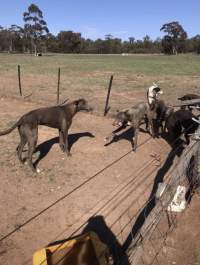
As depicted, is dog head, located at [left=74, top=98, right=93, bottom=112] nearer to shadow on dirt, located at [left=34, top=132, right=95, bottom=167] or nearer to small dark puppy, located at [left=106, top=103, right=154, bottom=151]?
small dark puppy, located at [left=106, top=103, right=154, bottom=151]

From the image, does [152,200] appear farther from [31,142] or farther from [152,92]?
[152,92]

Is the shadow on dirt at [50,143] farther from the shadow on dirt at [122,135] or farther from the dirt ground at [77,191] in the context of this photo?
the shadow on dirt at [122,135]

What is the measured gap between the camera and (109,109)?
565 inches

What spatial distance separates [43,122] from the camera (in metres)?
8.67

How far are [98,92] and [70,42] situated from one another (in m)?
88.9

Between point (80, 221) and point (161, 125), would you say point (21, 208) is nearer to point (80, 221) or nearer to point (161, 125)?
point (80, 221)

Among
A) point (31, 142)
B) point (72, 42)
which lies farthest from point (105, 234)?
point (72, 42)

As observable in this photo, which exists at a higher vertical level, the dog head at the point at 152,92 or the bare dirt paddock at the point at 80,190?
the dog head at the point at 152,92

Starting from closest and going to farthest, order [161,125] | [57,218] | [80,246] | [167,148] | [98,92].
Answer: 1. [80,246]
2. [57,218]
3. [167,148]
4. [161,125]
5. [98,92]

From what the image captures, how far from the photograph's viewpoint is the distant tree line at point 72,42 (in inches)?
3612

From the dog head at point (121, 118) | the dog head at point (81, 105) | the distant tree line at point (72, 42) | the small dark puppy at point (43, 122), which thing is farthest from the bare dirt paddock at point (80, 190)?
the distant tree line at point (72, 42)

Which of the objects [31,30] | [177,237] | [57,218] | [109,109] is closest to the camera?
[177,237]

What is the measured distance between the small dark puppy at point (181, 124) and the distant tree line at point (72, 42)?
80.2 meters

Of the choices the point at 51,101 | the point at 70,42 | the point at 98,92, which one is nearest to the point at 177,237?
the point at 51,101
